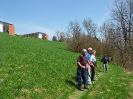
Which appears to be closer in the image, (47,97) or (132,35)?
(47,97)

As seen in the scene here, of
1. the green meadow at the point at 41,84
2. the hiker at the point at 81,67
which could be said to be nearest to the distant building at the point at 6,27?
the green meadow at the point at 41,84

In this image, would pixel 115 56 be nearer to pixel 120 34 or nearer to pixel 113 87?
pixel 120 34

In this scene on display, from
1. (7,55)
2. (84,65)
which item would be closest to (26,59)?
(7,55)

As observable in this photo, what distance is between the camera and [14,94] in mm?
10211

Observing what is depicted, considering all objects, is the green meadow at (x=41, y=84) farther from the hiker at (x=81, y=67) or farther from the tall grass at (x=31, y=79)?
the hiker at (x=81, y=67)

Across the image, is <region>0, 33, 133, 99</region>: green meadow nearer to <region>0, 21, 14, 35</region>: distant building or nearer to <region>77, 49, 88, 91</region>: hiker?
<region>77, 49, 88, 91</region>: hiker

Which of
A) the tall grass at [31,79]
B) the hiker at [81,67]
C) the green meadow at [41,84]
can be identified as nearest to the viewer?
the tall grass at [31,79]

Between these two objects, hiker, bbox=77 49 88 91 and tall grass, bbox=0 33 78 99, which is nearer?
tall grass, bbox=0 33 78 99

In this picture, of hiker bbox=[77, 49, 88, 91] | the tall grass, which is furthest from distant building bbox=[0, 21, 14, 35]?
hiker bbox=[77, 49, 88, 91]

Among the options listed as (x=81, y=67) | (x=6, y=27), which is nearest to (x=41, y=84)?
(x=81, y=67)

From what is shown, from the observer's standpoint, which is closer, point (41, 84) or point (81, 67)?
point (41, 84)

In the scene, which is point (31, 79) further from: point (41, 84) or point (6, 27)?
point (6, 27)

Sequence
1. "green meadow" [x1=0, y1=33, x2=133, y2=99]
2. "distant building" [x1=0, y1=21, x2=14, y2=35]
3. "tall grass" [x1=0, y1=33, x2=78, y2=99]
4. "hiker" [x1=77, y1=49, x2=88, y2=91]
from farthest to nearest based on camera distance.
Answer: "distant building" [x1=0, y1=21, x2=14, y2=35] → "hiker" [x1=77, y1=49, x2=88, y2=91] → "green meadow" [x1=0, y1=33, x2=133, y2=99] → "tall grass" [x1=0, y1=33, x2=78, y2=99]

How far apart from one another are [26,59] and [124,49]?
95.1 ft
